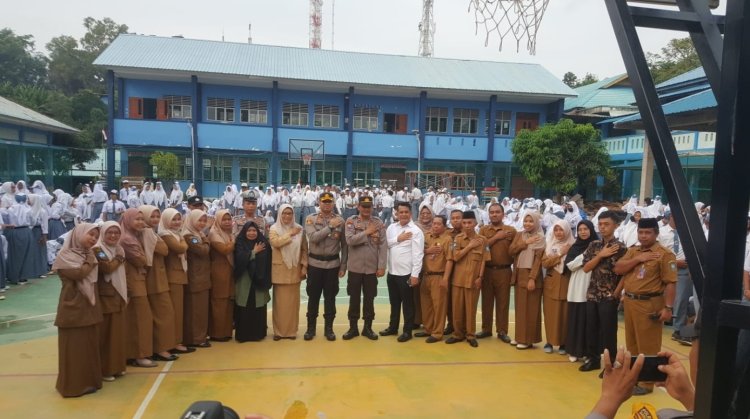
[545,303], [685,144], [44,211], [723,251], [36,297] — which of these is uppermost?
[685,144]

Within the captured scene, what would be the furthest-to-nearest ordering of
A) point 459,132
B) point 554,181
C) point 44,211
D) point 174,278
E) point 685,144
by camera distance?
1. point 459,132
2. point 554,181
3. point 685,144
4. point 44,211
5. point 174,278

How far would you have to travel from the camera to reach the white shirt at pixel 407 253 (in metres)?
5.59

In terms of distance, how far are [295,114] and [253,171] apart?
3.69m

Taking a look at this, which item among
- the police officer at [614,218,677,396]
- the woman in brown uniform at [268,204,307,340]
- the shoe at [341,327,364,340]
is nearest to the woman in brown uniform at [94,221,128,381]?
the woman in brown uniform at [268,204,307,340]

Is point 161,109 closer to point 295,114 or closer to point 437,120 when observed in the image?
point 295,114

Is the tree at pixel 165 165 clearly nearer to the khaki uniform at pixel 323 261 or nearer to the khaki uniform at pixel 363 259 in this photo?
the khaki uniform at pixel 323 261

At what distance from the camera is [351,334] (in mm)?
5676

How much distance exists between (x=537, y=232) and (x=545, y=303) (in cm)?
76

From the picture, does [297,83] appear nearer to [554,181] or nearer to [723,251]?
[554,181]

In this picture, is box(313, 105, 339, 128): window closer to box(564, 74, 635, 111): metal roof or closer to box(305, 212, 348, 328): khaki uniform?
box(564, 74, 635, 111): metal roof

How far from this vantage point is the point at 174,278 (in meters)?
4.87

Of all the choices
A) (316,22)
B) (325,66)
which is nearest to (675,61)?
(325,66)

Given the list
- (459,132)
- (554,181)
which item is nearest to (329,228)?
(554,181)

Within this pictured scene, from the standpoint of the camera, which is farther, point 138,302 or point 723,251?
point 138,302
